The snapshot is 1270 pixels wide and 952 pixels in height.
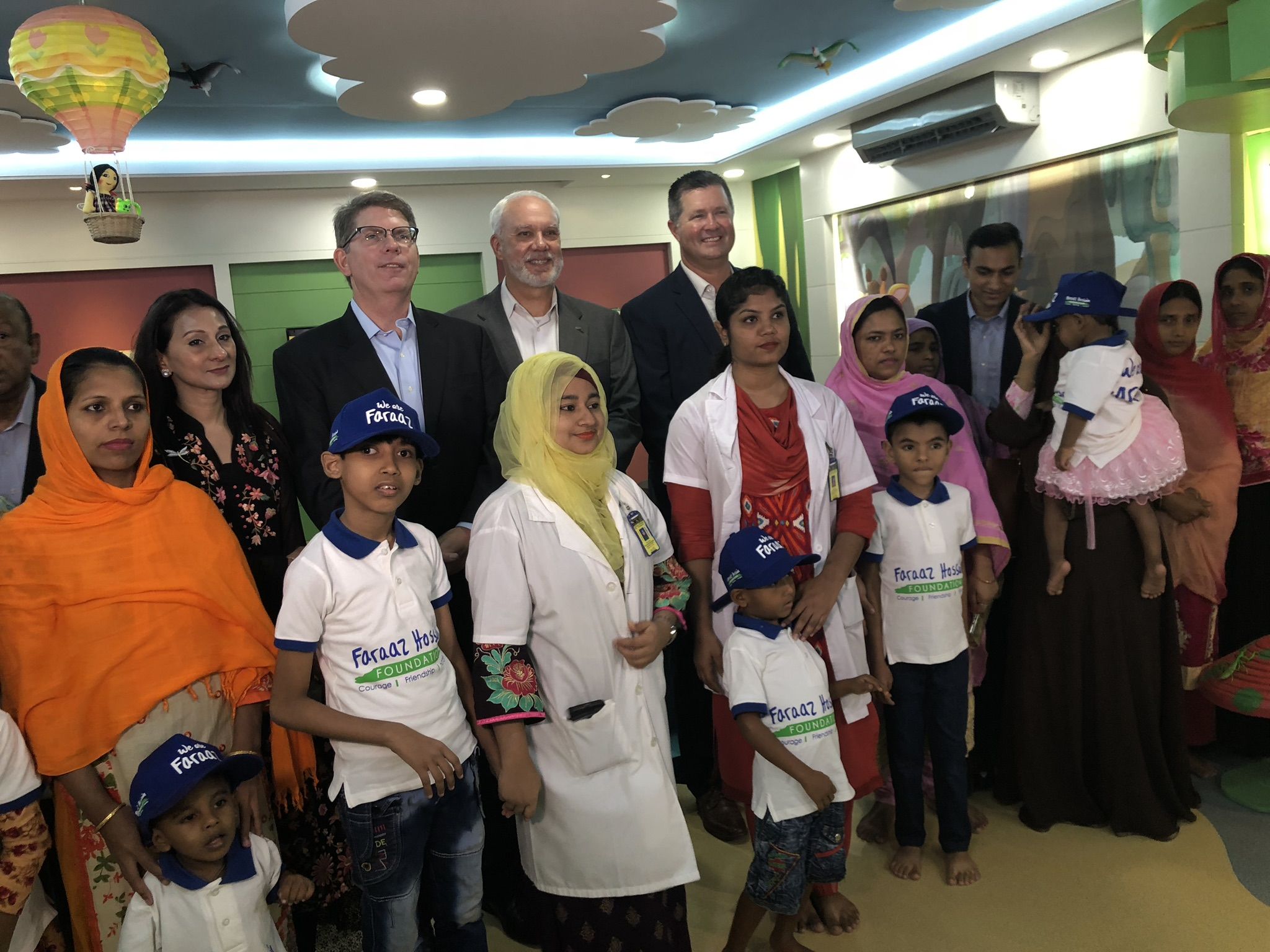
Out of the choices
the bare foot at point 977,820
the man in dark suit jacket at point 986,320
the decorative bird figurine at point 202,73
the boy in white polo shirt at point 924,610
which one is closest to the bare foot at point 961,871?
the boy in white polo shirt at point 924,610

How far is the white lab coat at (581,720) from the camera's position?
1972 mm

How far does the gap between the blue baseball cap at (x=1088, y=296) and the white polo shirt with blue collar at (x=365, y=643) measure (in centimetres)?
212

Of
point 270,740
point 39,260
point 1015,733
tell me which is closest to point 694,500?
point 270,740

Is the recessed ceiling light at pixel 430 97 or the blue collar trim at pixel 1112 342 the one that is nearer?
the blue collar trim at pixel 1112 342

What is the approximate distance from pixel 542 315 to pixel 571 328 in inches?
4.4

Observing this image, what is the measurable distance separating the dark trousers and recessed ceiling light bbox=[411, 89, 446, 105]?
142 inches

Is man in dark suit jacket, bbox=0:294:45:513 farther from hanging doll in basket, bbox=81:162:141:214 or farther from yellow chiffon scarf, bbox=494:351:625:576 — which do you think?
Result: hanging doll in basket, bbox=81:162:141:214

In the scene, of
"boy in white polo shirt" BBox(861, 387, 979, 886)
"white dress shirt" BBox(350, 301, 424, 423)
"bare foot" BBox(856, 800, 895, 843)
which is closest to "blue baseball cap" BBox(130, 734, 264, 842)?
"white dress shirt" BBox(350, 301, 424, 423)

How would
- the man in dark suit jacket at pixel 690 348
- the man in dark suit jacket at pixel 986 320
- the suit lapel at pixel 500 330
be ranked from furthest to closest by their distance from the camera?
the man in dark suit jacket at pixel 986 320 → the man in dark suit jacket at pixel 690 348 → the suit lapel at pixel 500 330

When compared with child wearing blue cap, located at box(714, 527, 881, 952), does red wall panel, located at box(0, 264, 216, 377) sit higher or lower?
higher

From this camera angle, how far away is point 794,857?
2.09 metres

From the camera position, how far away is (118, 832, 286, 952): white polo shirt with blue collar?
1676mm

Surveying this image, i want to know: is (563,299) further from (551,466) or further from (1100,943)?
(1100,943)

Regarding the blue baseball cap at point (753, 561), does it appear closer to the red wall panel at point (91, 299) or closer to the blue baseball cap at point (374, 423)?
the blue baseball cap at point (374, 423)
